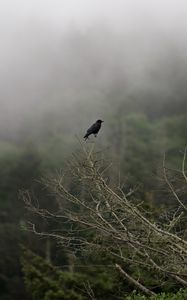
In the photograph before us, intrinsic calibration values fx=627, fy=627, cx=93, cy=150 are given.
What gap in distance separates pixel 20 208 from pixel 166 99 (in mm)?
17843

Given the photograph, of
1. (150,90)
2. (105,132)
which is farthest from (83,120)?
(150,90)

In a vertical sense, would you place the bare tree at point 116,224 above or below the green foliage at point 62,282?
below

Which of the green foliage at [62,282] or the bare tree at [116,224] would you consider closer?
the bare tree at [116,224]

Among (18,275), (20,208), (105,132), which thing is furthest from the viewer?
(105,132)

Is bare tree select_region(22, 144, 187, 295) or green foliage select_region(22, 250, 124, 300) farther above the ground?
green foliage select_region(22, 250, 124, 300)

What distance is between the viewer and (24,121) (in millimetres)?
41656

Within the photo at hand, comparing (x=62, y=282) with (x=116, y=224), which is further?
(x=62, y=282)

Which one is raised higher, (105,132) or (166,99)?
(166,99)

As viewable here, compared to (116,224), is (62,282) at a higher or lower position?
higher

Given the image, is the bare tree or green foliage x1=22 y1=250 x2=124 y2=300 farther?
green foliage x1=22 y1=250 x2=124 y2=300

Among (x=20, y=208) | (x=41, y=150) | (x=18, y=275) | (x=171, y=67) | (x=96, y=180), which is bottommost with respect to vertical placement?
(x=96, y=180)

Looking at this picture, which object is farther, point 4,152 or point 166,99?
point 166,99

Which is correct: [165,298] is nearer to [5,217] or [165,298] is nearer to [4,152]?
[5,217]

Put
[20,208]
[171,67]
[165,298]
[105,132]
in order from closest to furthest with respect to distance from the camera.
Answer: [165,298] < [20,208] < [105,132] < [171,67]
